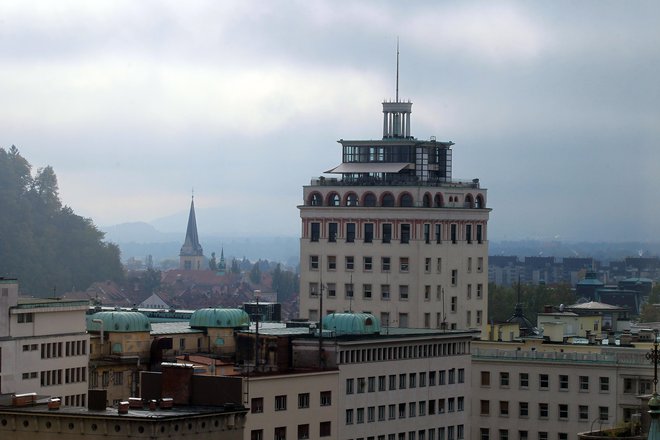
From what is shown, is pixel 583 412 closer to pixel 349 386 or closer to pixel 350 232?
pixel 349 386

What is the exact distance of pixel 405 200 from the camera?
172000 millimetres

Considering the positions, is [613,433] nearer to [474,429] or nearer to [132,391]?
[132,391]

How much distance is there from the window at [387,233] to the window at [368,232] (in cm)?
85

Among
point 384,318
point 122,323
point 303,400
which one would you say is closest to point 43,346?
point 122,323

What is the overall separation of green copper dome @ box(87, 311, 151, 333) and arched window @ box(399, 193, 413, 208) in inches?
1699

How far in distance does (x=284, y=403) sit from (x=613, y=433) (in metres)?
36.8

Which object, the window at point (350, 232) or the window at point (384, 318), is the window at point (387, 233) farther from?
the window at point (384, 318)

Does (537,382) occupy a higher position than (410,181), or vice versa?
(410,181)

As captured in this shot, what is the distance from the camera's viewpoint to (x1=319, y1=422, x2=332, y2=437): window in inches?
5182

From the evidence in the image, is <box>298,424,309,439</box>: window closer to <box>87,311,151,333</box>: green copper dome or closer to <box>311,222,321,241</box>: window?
<box>87,311,151,333</box>: green copper dome

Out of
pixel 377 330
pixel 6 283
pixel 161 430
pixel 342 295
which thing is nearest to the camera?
pixel 161 430

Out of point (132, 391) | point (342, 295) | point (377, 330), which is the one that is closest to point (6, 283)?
point (132, 391)

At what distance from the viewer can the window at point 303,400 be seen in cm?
12919

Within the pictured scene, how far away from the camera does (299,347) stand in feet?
438
